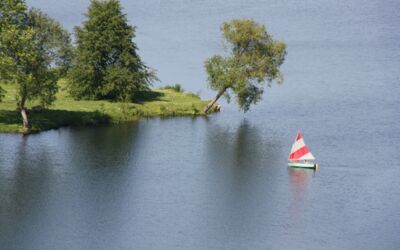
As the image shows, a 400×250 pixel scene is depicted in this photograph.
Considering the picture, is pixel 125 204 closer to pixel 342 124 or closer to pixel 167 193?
pixel 167 193

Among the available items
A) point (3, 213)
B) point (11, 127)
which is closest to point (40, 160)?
point (11, 127)

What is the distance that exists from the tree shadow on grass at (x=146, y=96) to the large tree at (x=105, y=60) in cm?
278

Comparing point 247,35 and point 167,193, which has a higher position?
point 247,35

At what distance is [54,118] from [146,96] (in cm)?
2354

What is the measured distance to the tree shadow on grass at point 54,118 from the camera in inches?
4569

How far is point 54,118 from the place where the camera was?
120m

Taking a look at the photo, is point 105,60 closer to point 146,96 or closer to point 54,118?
point 146,96

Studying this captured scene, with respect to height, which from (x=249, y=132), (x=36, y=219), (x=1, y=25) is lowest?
(x=36, y=219)

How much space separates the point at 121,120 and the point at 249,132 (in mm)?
18301

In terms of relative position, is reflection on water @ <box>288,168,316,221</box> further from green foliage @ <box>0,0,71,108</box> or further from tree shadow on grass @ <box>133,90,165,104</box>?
tree shadow on grass @ <box>133,90,165,104</box>

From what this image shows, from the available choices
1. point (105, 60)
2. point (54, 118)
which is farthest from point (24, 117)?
point (105, 60)

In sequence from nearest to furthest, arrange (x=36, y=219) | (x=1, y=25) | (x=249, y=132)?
(x=36, y=219), (x=1, y=25), (x=249, y=132)

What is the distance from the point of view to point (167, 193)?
299ft

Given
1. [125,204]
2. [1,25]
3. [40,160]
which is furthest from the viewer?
[1,25]
